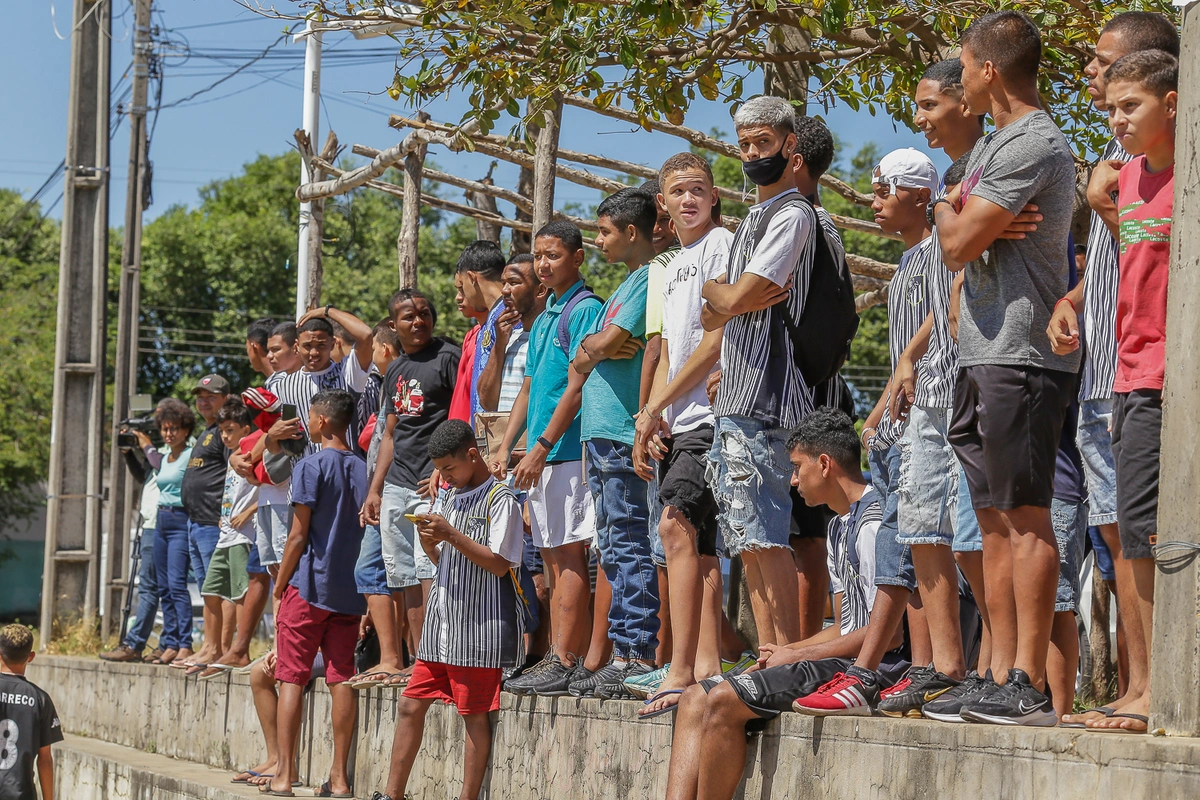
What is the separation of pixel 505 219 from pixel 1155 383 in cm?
921

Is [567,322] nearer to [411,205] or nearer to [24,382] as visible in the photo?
[411,205]

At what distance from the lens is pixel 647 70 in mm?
7793

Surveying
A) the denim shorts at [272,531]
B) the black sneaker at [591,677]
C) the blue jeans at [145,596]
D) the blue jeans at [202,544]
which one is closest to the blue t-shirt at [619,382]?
the black sneaker at [591,677]

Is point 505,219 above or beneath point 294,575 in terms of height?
above

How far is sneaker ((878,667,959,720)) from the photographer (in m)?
4.53

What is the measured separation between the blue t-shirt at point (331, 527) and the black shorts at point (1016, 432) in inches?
187

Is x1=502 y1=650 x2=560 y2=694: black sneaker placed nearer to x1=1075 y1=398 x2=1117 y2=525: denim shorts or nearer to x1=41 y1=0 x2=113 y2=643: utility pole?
x1=1075 y1=398 x2=1117 y2=525: denim shorts

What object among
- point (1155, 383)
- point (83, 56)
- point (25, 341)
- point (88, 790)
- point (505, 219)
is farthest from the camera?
point (25, 341)

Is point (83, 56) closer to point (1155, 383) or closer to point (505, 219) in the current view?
point (505, 219)

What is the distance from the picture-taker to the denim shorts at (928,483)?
4.67m

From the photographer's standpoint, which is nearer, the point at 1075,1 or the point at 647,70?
the point at 1075,1

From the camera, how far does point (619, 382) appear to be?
20.9ft

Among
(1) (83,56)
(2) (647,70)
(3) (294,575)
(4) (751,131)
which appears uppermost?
(1) (83,56)

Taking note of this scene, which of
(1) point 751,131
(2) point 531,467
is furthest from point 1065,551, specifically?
(2) point 531,467
